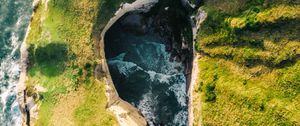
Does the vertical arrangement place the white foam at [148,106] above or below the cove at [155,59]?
below

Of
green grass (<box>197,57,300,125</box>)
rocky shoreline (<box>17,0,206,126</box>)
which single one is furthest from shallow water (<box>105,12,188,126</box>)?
green grass (<box>197,57,300,125</box>)

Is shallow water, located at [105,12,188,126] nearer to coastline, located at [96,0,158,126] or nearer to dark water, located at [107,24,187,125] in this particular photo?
dark water, located at [107,24,187,125]

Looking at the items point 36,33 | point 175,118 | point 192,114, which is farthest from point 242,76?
point 36,33

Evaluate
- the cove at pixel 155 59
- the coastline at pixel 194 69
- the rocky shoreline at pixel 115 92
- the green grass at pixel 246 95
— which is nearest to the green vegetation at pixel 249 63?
the green grass at pixel 246 95

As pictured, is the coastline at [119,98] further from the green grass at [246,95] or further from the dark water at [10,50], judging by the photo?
the dark water at [10,50]

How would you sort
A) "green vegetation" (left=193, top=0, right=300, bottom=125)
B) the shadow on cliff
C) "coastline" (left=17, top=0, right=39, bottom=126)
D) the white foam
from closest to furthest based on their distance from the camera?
"green vegetation" (left=193, top=0, right=300, bottom=125) → "coastline" (left=17, top=0, right=39, bottom=126) → the white foam → the shadow on cliff

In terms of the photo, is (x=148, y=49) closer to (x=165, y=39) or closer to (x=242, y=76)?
(x=165, y=39)
